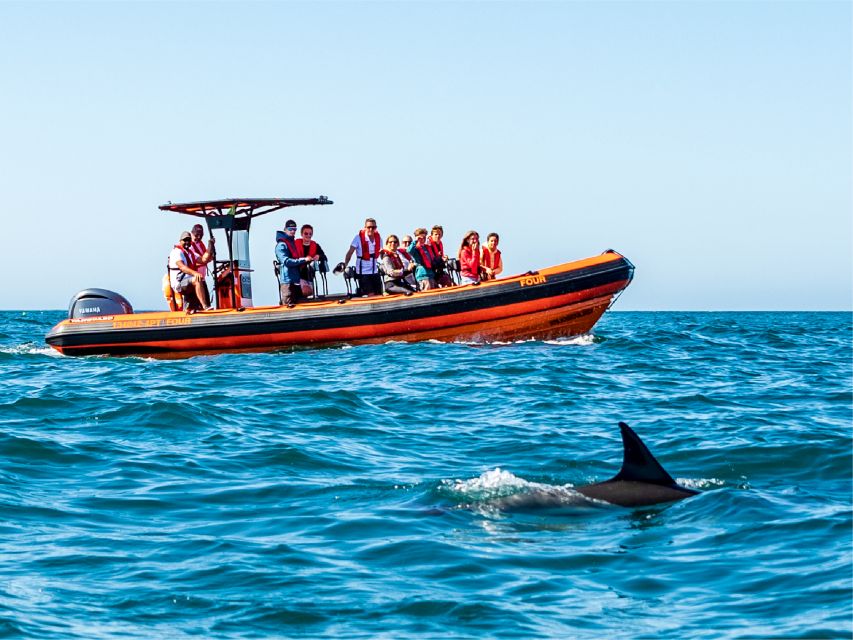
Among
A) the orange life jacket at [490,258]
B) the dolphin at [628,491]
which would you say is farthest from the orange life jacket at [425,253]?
the dolphin at [628,491]

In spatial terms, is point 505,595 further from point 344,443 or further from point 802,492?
point 344,443

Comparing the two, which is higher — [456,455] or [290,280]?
[290,280]

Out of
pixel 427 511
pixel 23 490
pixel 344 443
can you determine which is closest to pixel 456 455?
pixel 344 443

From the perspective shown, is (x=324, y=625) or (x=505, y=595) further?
(x=505, y=595)

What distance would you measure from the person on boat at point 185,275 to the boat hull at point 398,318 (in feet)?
1.99

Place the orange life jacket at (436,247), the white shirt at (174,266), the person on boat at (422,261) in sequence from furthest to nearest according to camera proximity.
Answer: the orange life jacket at (436,247) < the person on boat at (422,261) < the white shirt at (174,266)

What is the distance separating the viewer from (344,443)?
11.1 metres

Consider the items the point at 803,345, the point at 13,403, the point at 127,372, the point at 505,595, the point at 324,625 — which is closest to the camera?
the point at 324,625

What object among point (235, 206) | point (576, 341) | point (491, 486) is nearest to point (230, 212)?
point (235, 206)

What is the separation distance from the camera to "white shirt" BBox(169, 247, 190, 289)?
20.3m

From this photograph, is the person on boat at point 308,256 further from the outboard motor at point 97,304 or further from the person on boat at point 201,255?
the outboard motor at point 97,304

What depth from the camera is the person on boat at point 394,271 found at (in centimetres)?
2097

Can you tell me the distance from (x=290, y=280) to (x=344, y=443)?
32.3 feet

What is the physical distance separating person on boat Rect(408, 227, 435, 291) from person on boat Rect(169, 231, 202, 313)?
4.29 metres
